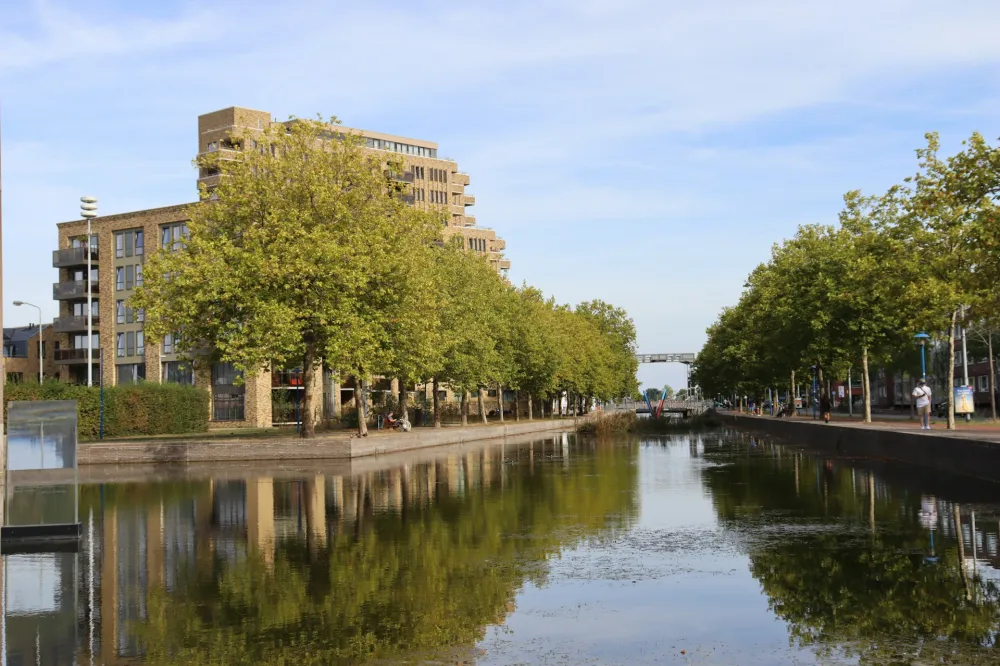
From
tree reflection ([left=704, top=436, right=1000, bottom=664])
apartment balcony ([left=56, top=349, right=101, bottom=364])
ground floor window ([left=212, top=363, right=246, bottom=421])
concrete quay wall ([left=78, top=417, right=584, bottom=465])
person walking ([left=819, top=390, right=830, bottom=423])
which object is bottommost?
tree reflection ([left=704, top=436, right=1000, bottom=664])

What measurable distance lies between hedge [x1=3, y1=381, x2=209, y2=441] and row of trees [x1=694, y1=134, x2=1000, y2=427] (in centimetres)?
3166

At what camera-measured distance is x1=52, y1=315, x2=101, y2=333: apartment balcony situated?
86306mm

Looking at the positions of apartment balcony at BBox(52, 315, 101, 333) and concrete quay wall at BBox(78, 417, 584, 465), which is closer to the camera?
concrete quay wall at BBox(78, 417, 584, 465)

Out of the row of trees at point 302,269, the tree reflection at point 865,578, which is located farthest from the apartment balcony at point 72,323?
the tree reflection at point 865,578

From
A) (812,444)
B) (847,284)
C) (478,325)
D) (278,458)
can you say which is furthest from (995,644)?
(478,325)

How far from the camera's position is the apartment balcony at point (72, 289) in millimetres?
86188

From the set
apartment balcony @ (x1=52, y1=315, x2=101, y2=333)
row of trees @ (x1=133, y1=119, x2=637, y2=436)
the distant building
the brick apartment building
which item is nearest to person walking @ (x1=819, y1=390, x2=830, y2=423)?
row of trees @ (x1=133, y1=119, x2=637, y2=436)

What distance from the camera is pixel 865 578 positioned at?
10688mm

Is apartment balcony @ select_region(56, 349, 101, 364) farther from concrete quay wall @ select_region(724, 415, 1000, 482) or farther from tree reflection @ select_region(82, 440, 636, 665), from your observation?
tree reflection @ select_region(82, 440, 636, 665)

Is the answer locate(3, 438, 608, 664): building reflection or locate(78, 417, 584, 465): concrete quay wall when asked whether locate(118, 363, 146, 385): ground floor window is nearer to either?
locate(78, 417, 584, 465): concrete quay wall

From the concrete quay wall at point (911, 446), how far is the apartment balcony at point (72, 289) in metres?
59.9

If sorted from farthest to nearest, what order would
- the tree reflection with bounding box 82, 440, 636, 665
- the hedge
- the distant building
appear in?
the distant building → the hedge → the tree reflection with bounding box 82, 440, 636, 665

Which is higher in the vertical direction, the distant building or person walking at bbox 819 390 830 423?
the distant building

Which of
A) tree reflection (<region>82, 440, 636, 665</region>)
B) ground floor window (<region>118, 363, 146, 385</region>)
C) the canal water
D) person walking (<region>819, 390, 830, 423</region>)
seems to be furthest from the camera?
ground floor window (<region>118, 363, 146, 385</region>)
